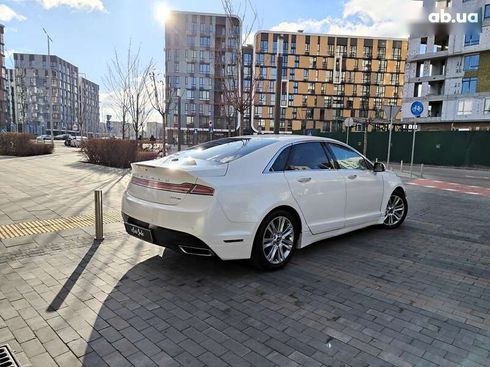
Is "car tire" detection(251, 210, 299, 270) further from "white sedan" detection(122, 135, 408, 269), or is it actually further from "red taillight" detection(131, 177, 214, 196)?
"red taillight" detection(131, 177, 214, 196)

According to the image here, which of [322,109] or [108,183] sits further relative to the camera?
[322,109]

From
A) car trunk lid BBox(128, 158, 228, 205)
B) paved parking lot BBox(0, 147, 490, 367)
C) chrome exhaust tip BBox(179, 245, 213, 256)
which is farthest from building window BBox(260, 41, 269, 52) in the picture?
chrome exhaust tip BBox(179, 245, 213, 256)

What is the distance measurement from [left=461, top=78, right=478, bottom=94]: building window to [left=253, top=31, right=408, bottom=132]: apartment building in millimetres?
40754

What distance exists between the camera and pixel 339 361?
275cm

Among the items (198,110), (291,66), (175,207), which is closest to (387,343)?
(175,207)

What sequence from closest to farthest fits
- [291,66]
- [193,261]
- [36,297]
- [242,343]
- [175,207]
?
1. [242,343]
2. [36,297]
3. [175,207]
4. [193,261]
5. [291,66]

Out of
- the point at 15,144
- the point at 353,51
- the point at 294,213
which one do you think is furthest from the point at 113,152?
the point at 353,51

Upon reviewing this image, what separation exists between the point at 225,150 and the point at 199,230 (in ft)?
4.24

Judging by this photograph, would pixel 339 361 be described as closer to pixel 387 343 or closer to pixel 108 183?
pixel 387 343

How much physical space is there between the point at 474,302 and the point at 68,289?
4.16 m

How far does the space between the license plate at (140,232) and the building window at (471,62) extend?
5206 centimetres

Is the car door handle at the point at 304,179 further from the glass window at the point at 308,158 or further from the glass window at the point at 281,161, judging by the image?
the glass window at the point at 281,161

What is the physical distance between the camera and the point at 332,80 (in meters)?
90.3

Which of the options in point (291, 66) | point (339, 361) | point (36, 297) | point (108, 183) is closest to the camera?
point (339, 361)
